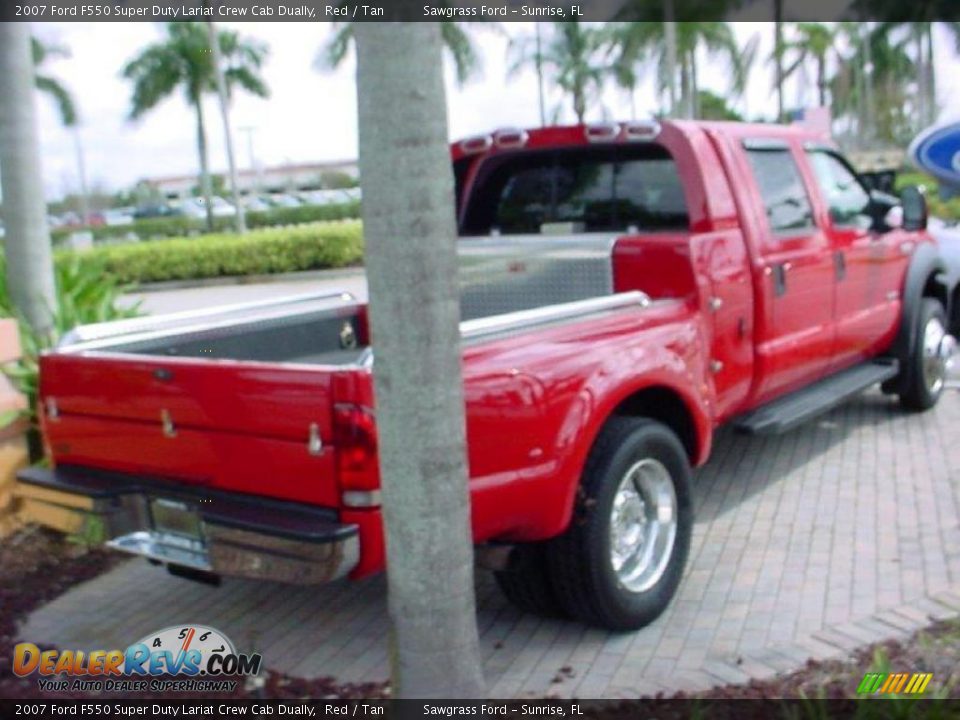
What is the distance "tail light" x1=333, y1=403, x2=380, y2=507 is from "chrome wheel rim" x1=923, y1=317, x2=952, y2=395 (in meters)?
5.05

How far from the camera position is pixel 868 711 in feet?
10.6

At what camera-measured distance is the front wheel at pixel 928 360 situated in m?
7.16

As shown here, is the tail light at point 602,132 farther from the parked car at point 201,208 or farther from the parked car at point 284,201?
the parked car at point 284,201

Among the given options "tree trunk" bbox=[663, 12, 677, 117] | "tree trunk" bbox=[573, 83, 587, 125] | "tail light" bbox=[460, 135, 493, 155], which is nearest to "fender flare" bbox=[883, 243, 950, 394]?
"tail light" bbox=[460, 135, 493, 155]

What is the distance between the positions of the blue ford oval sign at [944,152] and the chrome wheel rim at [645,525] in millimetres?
2113

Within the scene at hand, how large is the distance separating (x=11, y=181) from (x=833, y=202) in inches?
186

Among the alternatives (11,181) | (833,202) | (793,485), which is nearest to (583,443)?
(793,485)

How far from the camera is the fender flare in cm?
704

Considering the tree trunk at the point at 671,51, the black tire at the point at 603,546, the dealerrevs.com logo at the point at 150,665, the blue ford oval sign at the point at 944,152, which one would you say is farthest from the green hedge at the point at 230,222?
the black tire at the point at 603,546

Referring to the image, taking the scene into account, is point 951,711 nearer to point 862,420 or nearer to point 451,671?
point 451,671

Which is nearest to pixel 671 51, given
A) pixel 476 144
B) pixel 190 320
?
pixel 476 144

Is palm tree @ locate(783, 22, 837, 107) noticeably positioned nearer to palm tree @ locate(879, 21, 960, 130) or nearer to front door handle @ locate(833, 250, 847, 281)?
palm tree @ locate(879, 21, 960, 130)

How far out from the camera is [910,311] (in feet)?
23.2

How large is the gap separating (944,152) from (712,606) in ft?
8.04
